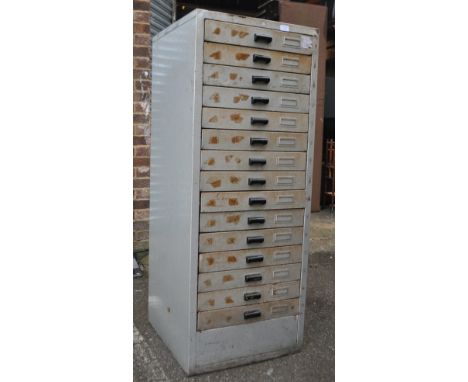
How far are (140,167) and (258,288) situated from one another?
184 cm

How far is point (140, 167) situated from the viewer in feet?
12.3

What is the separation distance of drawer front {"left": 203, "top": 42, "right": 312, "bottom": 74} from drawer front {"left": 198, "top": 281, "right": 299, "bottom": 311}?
1.09 m

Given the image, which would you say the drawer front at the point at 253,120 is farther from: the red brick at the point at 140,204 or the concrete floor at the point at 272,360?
the red brick at the point at 140,204

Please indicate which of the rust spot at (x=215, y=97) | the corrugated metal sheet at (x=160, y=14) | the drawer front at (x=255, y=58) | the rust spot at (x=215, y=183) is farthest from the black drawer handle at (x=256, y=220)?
the corrugated metal sheet at (x=160, y=14)

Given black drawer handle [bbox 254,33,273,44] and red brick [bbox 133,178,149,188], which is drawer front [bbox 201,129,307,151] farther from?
red brick [bbox 133,178,149,188]

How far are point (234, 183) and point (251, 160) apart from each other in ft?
0.45

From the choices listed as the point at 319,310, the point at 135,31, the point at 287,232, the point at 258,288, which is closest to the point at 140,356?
the point at 258,288

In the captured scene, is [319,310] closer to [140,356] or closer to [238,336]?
[238,336]

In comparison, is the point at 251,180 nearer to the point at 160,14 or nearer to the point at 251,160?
the point at 251,160

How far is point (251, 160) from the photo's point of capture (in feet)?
7.09

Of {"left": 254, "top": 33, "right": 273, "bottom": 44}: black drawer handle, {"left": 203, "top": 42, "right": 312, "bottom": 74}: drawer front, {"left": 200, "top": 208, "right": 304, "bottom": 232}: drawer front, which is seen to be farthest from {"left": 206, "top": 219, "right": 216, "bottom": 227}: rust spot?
{"left": 254, "top": 33, "right": 273, "bottom": 44}: black drawer handle

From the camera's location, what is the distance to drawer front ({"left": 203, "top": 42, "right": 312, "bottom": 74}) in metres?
2.02

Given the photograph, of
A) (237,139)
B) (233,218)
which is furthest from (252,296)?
(237,139)

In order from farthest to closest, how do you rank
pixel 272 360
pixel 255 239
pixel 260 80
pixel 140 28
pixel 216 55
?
pixel 140 28, pixel 272 360, pixel 255 239, pixel 260 80, pixel 216 55
